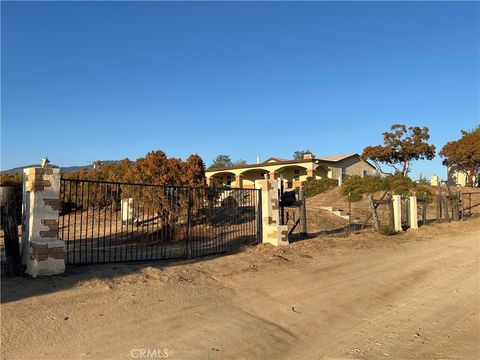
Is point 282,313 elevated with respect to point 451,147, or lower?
lower

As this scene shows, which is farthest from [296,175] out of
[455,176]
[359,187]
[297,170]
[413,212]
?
[413,212]

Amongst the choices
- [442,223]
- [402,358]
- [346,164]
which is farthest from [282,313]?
[346,164]

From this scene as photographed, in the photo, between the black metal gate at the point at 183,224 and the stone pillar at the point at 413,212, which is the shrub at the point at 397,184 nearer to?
the stone pillar at the point at 413,212

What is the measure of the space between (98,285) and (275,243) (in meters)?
6.08

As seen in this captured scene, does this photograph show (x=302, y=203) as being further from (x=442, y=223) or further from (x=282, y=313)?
(x=442, y=223)

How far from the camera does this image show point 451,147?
1873 inches

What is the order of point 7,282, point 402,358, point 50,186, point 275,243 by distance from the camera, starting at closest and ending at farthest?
point 402,358 → point 7,282 → point 50,186 → point 275,243

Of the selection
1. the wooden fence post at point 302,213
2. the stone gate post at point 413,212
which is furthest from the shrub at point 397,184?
the wooden fence post at point 302,213

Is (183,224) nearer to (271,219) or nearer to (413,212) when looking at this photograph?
(271,219)

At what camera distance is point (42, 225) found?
7.57 metres

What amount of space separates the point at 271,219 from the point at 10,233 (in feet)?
22.7

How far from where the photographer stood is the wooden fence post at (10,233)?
7.40 metres

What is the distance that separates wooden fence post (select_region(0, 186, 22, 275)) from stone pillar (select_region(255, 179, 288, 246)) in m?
6.70

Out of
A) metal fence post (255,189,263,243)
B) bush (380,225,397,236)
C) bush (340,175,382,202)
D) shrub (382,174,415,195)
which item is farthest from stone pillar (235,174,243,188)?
metal fence post (255,189,263,243)
